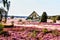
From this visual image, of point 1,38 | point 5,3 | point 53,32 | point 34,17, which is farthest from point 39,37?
point 34,17

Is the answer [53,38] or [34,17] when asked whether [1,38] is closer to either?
[53,38]

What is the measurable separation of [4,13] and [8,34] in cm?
1922

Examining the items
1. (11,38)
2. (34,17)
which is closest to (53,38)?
(11,38)

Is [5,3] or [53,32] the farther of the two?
[5,3]

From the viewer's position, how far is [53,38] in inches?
517

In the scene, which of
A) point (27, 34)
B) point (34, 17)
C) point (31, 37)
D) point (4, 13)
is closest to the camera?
point (31, 37)

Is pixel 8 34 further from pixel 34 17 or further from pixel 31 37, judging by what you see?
pixel 34 17

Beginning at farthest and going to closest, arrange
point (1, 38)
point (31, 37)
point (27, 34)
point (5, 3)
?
point (5, 3) < point (27, 34) < point (31, 37) < point (1, 38)

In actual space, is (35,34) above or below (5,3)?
below

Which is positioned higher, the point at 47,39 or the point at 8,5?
the point at 8,5

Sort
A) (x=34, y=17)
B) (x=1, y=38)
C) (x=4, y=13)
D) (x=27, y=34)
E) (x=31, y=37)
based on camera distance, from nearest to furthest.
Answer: (x=1, y=38), (x=31, y=37), (x=27, y=34), (x=4, y=13), (x=34, y=17)

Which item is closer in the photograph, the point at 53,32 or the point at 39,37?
the point at 39,37

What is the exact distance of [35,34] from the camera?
14133 mm

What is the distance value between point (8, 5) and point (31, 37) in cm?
1781
